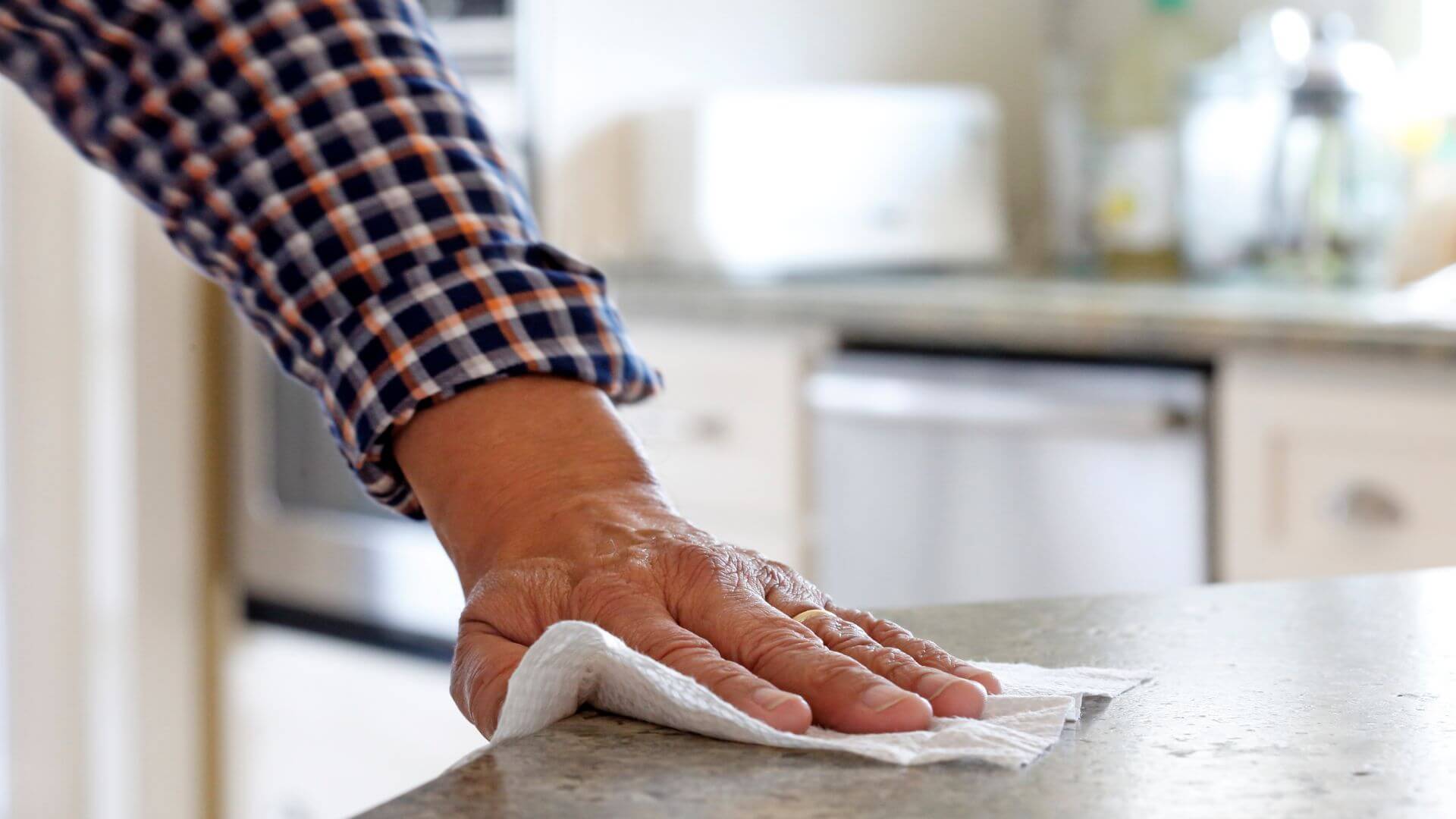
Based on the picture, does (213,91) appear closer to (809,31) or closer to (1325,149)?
(1325,149)

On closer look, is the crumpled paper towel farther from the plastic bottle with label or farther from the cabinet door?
the plastic bottle with label

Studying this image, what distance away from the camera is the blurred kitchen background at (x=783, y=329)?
1.62m

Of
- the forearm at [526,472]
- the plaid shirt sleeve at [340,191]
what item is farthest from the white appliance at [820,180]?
the forearm at [526,472]

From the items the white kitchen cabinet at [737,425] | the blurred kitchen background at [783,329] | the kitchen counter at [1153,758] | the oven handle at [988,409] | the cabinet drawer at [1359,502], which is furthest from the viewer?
the white kitchen cabinet at [737,425]

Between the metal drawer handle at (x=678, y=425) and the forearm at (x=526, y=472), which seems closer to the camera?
the forearm at (x=526, y=472)

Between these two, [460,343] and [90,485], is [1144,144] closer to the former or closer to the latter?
[90,485]

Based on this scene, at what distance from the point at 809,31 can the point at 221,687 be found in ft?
3.71

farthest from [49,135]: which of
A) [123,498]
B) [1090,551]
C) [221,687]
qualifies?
[1090,551]

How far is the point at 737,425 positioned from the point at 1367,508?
646 millimetres

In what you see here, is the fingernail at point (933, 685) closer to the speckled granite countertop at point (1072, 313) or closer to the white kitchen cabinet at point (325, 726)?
the speckled granite countertop at point (1072, 313)

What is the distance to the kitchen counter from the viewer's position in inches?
14.5

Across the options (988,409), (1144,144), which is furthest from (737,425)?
(1144,144)

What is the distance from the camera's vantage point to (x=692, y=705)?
0.43 metres

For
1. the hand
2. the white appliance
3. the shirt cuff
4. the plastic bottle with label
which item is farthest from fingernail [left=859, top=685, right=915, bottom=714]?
the plastic bottle with label
